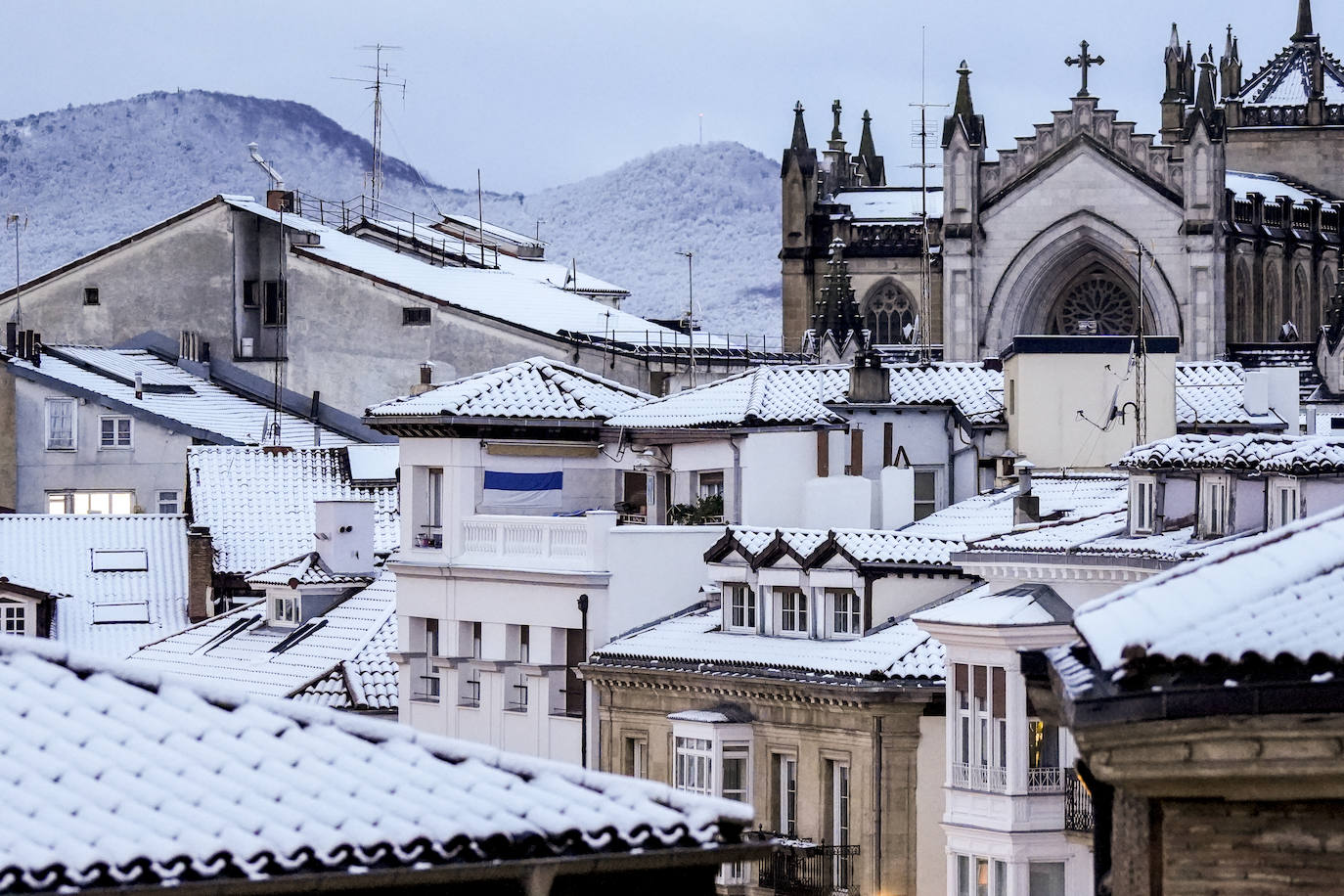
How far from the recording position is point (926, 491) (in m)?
55.0

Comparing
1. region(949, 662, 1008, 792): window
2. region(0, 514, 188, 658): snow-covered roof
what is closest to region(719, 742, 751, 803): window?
region(949, 662, 1008, 792): window

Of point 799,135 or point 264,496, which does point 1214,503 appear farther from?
point 799,135

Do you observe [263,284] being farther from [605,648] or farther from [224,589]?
[605,648]

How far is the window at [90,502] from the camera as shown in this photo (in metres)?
80.5

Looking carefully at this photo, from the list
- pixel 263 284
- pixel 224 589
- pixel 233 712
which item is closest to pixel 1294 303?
pixel 263 284

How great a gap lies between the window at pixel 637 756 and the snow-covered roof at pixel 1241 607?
32.2 m

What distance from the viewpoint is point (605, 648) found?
4928 cm

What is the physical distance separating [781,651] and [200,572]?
24.6 m

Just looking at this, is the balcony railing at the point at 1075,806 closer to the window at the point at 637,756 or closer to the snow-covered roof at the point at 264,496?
the window at the point at 637,756

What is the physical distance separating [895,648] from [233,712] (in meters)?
28.8

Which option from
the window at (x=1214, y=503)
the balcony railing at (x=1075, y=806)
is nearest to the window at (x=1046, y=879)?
the balcony railing at (x=1075, y=806)

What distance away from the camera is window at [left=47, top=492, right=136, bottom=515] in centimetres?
8050

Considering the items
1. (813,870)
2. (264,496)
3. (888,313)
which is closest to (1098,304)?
(888,313)

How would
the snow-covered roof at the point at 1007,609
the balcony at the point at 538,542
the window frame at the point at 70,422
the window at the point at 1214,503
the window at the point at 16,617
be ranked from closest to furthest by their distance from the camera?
1. the window at the point at 1214,503
2. the snow-covered roof at the point at 1007,609
3. the balcony at the point at 538,542
4. the window at the point at 16,617
5. the window frame at the point at 70,422
